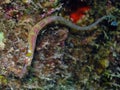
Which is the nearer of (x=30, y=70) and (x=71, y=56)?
(x=30, y=70)

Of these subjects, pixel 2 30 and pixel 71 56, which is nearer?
pixel 2 30

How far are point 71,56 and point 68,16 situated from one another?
793 mm

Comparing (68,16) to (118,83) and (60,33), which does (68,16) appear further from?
(118,83)

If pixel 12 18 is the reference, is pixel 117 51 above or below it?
below

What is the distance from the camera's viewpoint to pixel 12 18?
4410mm

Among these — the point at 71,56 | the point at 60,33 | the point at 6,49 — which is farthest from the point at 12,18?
the point at 71,56

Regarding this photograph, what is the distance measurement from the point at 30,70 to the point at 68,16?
51.2 inches

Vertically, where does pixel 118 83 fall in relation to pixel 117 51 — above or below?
below

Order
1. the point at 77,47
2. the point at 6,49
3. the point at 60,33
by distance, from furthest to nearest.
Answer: the point at 77,47, the point at 60,33, the point at 6,49

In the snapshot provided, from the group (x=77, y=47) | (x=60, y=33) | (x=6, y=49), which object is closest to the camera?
(x=6, y=49)

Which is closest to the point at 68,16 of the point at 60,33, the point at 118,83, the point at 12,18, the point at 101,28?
the point at 60,33

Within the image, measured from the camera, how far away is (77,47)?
5039 millimetres

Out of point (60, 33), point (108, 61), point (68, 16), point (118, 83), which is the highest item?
point (68, 16)

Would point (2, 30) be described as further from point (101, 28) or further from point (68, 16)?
point (101, 28)
